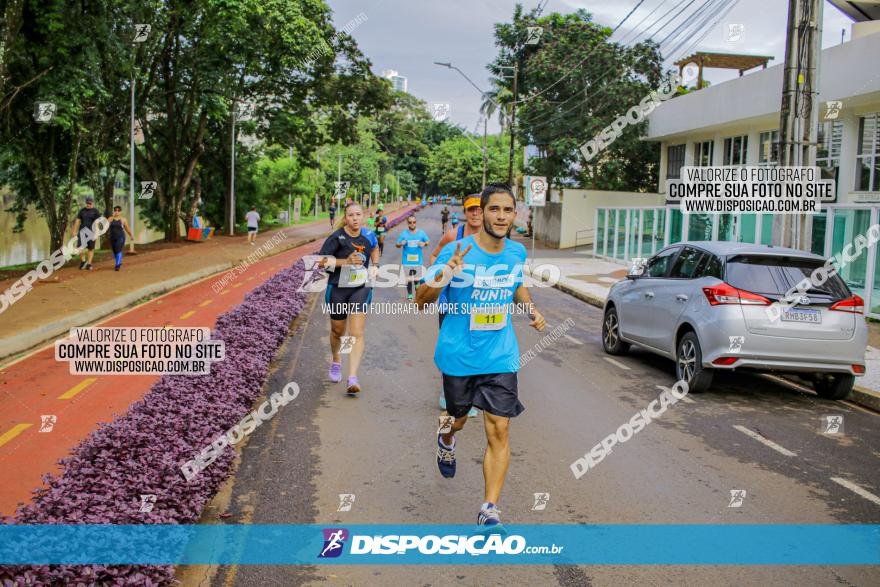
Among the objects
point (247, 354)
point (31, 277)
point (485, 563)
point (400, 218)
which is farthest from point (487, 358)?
point (400, 218)

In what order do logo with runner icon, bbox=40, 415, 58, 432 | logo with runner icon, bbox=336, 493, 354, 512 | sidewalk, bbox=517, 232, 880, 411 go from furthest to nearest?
sidewalk, bbox=517, 232, 880, 411 < logo with runner icon, bbox=40, 415, 58, 432 < logo with runner icon, bbox=336, 493, 354, 512

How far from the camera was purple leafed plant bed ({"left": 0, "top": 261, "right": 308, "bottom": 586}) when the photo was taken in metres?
3.87

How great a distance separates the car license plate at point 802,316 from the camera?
866 centimetres

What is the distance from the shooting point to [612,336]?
38.9 ft

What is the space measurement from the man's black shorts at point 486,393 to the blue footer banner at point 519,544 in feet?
2.42

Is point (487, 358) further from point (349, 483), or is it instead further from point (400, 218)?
point (400, 218)

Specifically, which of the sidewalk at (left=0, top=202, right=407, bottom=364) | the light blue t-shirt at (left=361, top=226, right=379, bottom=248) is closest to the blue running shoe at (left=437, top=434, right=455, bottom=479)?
the light blue t-shirt at (left=361, top=226, right=379, bottom=248)

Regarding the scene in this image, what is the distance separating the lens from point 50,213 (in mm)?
22594

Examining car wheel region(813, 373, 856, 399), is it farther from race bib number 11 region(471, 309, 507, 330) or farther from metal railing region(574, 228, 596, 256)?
metal railing region(574, 228, 596, 256)

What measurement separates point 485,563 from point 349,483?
1590 mm

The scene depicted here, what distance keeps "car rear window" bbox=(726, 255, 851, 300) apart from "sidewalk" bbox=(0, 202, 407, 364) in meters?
9.43

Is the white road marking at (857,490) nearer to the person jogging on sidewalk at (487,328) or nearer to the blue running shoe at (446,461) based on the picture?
the person jogging on sidewalk at (487,328)

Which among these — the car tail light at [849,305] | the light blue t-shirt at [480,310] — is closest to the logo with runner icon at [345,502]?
the light blue t-shirt at [480,310]

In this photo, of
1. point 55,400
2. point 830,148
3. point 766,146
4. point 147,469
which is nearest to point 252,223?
point 766,146
